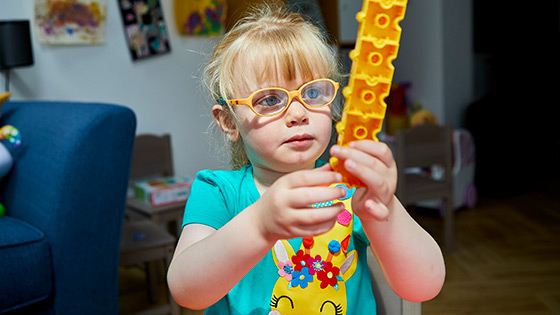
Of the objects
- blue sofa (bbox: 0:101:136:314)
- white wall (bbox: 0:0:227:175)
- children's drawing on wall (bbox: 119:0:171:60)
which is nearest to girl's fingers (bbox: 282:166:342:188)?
blue sofa (bbox: 0:101:136:314)

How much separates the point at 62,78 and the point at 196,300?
262cm

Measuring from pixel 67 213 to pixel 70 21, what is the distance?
1.70 meters

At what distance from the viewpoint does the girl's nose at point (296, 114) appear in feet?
2.32

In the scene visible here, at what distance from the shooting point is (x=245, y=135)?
0.77 meters

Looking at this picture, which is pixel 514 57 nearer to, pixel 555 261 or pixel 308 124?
pixel 555 261

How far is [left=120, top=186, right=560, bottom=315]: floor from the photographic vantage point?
2.33 metres

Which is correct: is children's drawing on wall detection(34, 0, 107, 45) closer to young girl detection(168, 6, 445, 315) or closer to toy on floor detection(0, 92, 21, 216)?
toy on floor detection(0, 92, 21, 216)

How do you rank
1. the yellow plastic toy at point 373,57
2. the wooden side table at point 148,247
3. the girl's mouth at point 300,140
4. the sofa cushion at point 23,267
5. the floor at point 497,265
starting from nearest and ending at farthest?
the yellow plastic toy at point 373,57, the girl's mouth at point 300,140, the sofa cushion at point 23,267, the wooden side table at point 148,247, the floor at point 497,265

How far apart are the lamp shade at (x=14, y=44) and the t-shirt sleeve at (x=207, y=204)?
2.00m

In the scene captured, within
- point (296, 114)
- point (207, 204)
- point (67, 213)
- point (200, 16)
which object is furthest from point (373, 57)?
point (200, 16)

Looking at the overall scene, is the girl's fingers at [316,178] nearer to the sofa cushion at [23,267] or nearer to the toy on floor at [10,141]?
the sofa cushion at [23,267]

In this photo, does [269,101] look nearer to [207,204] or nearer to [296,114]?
[296,114]

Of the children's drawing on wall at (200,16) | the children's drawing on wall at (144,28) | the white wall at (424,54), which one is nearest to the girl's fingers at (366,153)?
the children's drawing on wall at (144,28)

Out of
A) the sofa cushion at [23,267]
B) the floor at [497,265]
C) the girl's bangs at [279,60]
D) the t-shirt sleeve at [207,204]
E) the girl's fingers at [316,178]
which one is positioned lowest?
the floor at [497,265]
